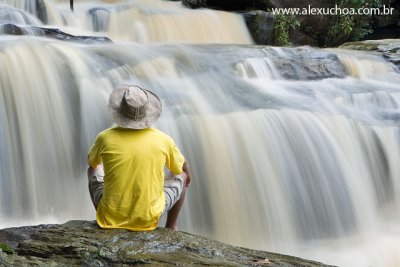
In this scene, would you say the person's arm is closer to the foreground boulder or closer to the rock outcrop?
the foreground boulder

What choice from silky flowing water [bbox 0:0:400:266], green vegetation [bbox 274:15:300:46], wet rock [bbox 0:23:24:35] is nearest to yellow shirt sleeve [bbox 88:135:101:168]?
silky flowing water [bbox 0:0:400:266]

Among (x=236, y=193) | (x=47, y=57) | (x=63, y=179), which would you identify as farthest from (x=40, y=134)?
(x=236, y=193)

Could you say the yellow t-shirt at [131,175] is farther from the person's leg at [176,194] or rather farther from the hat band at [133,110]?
the person's leg at [176,194]

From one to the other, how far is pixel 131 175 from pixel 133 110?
14.8 inches

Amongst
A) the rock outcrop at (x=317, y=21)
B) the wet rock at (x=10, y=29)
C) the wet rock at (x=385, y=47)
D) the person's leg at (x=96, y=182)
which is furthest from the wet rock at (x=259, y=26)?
the person's leg at (x=96, y=182)

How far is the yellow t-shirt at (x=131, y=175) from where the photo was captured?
10.1 ft

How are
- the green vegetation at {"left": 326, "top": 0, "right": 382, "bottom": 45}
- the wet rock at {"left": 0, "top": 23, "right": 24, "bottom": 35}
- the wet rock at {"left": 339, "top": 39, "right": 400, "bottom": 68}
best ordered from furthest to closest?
the green vegetation at {"left": 326, "top": 0, "right": 382, "bottom": 45} → the wet rock at {"left": 339, "top": 39, "right": 400, "bottom": 68} → the wet rock at {"left": 0, "top": 23, "right": 24, "bottom": 35}

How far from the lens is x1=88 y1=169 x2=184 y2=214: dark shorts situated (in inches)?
131

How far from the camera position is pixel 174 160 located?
3277 mm

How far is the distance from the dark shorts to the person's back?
173 millimetres

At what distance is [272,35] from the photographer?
12.6 metres

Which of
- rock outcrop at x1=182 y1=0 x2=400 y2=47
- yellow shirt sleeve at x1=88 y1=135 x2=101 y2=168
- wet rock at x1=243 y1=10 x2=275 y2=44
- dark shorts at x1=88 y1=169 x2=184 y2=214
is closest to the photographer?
yellow shirt sleeve at x1=88 y1=135 x2=101 y2=168

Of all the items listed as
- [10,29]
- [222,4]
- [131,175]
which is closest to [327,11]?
[222,4]

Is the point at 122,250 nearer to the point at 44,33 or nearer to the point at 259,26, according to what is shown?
the point at 44,33
